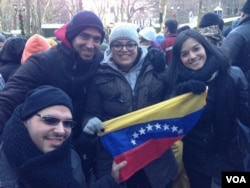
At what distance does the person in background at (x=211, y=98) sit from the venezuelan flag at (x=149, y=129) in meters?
0.12

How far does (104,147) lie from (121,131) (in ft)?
0.69

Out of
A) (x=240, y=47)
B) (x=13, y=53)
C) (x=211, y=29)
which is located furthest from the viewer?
(x=211, y=29)

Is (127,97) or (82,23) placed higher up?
(82,23)

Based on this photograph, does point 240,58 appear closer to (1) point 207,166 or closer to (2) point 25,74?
(1) point 207,166

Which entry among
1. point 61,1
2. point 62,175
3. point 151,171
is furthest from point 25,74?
point 61,1

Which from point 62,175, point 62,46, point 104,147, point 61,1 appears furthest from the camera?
point 61,1

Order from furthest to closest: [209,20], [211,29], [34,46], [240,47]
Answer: [209,20], [211,29], [34,46], [240,47]

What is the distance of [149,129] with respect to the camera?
3178mm

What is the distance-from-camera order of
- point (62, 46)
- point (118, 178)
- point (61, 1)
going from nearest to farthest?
point (118, 178) < point (62, 46) < point (61, 1)

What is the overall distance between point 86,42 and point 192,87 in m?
1.10

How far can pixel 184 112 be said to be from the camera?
3.22 meters

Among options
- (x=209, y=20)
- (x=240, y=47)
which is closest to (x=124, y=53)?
(x=240, y=47)

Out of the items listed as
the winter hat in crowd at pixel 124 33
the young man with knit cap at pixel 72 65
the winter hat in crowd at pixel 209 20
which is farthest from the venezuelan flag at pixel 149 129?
the winter hat in crowd at pixel 209 20

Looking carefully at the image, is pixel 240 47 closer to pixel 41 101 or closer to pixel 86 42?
pixel 86 42
